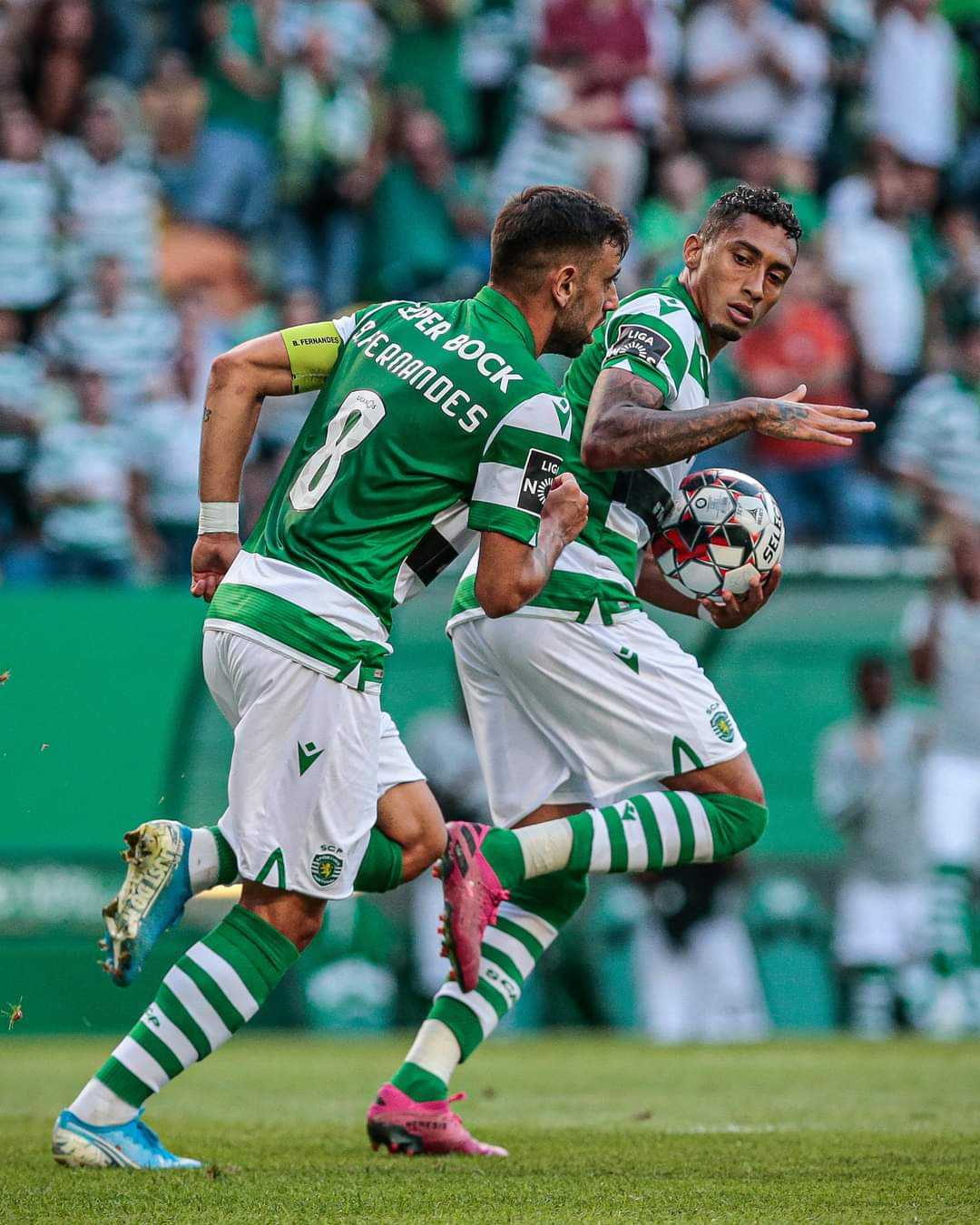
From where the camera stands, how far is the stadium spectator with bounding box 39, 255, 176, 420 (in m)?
11.6

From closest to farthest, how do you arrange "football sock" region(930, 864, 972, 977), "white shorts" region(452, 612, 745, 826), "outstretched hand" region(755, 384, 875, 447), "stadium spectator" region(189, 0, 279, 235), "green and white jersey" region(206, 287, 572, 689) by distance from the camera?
"green and white jersey" region(206, 287, 572, 689) → "outstretched hand" region(755, 384, 875, 447) → "white shorts" region(452, 612, 745, 826) → "football sock" region(930, 864, 972, 977) → "stadium spectator" region(189, 0, 279, 235)

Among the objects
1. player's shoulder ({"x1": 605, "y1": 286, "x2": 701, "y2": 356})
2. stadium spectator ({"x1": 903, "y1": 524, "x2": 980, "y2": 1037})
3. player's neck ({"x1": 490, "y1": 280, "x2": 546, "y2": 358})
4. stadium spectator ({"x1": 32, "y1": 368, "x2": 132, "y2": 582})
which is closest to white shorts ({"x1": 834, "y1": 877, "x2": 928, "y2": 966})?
stadium spectator ({"x1": 903, "y1": 524, "x2": 980, "y2": 1037})

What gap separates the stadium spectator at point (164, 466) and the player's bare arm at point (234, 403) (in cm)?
634

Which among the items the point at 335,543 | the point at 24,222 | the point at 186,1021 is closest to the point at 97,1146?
the point at 186,1021

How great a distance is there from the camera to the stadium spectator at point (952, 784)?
1008cm

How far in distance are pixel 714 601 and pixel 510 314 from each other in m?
1.10

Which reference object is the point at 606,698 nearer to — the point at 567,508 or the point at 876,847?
the point at 567,508

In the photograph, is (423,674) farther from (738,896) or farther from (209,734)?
(738,896)

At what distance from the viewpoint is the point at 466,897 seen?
4.71m

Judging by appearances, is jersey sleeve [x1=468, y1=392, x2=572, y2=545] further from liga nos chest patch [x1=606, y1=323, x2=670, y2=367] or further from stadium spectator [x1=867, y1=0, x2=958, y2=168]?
stadium spectator [x1=867, y1=0, x2=958, y2=168]

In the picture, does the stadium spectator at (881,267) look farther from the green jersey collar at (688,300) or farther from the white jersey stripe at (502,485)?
the white jersey stripe at (502,485)

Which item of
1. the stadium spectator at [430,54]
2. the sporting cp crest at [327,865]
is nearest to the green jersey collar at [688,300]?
the sporting cp crest at [327,865]

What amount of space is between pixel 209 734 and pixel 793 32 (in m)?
8.43

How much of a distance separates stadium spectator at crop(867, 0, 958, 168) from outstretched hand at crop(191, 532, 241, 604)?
11.2 metres
